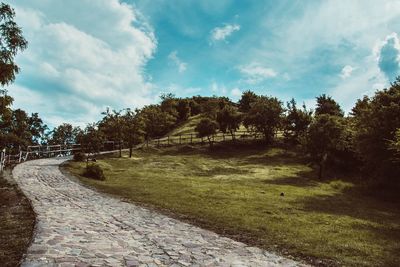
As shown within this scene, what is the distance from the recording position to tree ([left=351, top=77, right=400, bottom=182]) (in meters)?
39.2

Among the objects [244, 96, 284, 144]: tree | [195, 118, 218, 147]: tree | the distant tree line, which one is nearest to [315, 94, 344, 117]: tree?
the distant tree line

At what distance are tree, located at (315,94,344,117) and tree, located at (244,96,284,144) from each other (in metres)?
14.1

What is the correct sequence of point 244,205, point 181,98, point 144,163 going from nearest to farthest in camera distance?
point 244,205 → point 144,163 → point 181,98

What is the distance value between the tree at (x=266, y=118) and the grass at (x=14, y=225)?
6248cm

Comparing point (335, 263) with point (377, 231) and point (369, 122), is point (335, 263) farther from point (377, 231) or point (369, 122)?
point (369, 122)

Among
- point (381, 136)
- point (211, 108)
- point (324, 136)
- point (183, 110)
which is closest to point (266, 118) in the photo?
point (324, 136)

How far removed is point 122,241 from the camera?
13562mm

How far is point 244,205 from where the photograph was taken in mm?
25188

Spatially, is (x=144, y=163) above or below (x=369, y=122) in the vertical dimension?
below

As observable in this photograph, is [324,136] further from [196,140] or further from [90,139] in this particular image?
[196,140]

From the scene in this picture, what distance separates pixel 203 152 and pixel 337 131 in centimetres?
2992

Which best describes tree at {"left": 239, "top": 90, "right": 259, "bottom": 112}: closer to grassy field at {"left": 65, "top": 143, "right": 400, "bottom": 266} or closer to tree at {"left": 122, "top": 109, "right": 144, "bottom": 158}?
tree at {"left": 122, "top": 109, "right": 144, "bottom": 158}

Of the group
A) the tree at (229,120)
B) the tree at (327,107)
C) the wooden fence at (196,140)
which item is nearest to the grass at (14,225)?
the wooden fence at (196,140)

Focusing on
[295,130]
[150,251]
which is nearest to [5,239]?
[150,251]
